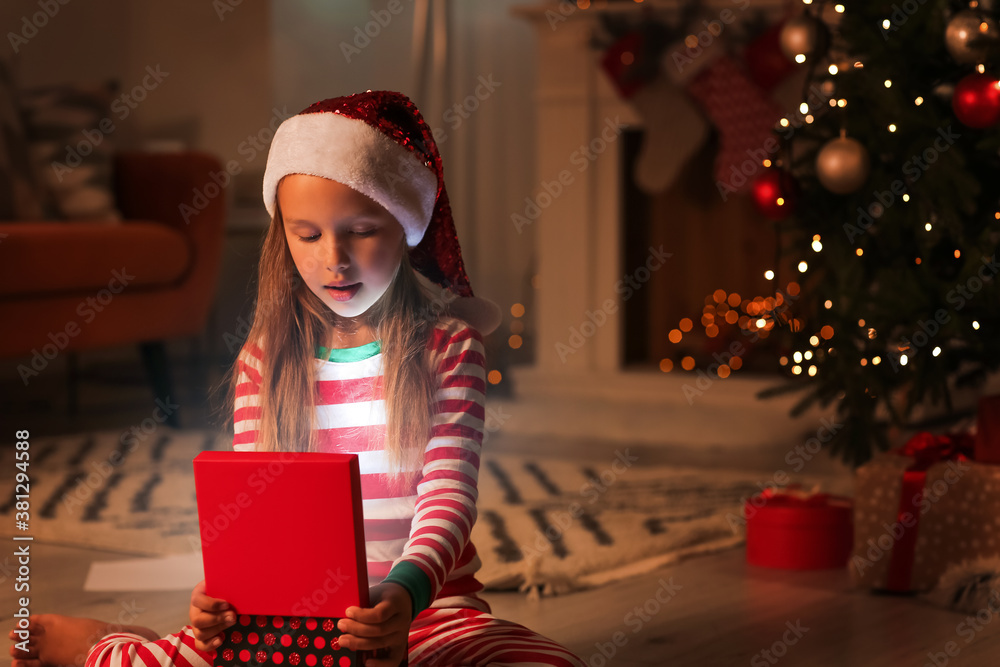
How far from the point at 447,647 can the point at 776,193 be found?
0.97 meters

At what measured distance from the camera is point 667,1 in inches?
114

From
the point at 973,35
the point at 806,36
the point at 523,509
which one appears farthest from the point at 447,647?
the point at 806,36

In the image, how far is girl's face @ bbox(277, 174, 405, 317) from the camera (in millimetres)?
966

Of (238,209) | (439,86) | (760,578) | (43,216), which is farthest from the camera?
(238,209)

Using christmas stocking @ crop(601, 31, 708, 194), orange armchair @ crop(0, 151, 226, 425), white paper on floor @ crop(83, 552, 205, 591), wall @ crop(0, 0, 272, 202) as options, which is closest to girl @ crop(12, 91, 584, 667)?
white paper on floor @ crop(83, 552, 205, 591)

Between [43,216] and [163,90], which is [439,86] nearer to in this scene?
[163,90]

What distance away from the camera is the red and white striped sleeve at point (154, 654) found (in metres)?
1.01

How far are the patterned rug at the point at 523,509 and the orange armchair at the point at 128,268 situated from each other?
0.89 feet

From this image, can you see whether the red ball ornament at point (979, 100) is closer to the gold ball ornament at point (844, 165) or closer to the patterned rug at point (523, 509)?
the gold ball ornament at point (844, 165)

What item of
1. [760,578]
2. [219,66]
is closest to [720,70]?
[760,578]

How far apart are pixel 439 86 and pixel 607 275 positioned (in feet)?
2.99

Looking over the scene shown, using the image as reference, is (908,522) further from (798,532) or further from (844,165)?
(844,165)

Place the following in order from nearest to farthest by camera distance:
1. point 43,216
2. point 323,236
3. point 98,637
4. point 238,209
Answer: point 323,236 → point 98,637 → point 43,216 → point 238,209

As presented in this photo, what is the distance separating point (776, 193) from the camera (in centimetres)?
170
